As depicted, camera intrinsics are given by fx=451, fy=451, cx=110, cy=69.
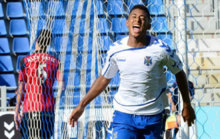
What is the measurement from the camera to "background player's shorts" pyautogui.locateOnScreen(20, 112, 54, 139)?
428cm

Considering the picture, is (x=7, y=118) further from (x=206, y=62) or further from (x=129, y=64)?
(x=129, y=64)

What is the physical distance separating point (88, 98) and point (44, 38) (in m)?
1.85

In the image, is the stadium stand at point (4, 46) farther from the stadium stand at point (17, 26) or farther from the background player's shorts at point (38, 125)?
the background player's shorts at point (38, 125)

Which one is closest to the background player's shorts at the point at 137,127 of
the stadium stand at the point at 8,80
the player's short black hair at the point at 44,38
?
the player's short black hair at the point at 44,38

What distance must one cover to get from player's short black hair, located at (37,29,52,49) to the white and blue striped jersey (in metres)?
1.78

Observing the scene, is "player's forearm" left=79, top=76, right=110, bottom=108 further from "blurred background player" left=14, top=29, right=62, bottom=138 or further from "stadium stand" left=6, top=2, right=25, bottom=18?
"stadium stand" left=6, top=2, right=25, bottom=18

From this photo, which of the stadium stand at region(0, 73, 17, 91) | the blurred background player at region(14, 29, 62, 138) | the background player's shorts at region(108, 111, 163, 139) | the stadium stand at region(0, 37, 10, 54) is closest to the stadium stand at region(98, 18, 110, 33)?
the blurred background player at region(14, 29, 62, 138)

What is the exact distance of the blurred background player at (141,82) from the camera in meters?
2.61

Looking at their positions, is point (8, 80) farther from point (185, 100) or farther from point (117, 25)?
point (185, 100)

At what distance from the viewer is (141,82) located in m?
2.63

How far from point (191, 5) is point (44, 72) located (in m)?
1.62

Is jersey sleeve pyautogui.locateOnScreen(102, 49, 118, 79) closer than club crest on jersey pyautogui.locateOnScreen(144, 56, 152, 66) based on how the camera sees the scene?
No

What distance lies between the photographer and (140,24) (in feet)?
8.64

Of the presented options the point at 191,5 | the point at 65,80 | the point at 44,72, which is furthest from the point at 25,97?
the point at 191,5
